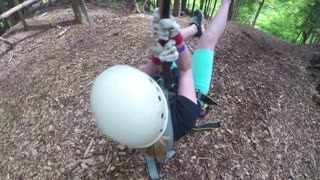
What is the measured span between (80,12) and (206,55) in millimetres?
3123

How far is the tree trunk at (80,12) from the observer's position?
490cm

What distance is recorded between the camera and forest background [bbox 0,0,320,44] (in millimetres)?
5863

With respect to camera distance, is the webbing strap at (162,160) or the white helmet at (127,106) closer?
the white helmet at (127,106)

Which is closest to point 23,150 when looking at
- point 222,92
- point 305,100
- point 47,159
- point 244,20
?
point 47,159

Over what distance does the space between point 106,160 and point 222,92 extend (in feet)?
5.48

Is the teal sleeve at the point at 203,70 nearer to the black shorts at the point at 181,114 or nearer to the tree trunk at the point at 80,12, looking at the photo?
the black shorts at the point at 181,114

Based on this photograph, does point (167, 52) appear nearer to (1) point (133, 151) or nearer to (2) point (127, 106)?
(2) point (127, 106)

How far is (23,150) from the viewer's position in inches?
120

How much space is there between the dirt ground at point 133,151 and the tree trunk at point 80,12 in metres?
0.53

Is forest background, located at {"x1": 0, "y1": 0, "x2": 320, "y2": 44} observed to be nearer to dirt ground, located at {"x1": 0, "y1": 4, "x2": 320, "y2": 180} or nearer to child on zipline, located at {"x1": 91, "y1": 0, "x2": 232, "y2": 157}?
dirt ground, located at {"x1": 0, "y1": 4, "x2": 320, "y2": 180}

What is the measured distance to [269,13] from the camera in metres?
8.73

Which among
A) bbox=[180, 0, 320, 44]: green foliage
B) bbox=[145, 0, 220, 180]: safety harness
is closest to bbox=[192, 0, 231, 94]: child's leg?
bbox=[145, 0, 220, 180]: safety harness

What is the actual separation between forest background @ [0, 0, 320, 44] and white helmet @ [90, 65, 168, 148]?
4530mm

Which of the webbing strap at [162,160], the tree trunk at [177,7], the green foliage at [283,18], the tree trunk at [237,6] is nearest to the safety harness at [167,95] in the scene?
the webbing strap at [162,160]
